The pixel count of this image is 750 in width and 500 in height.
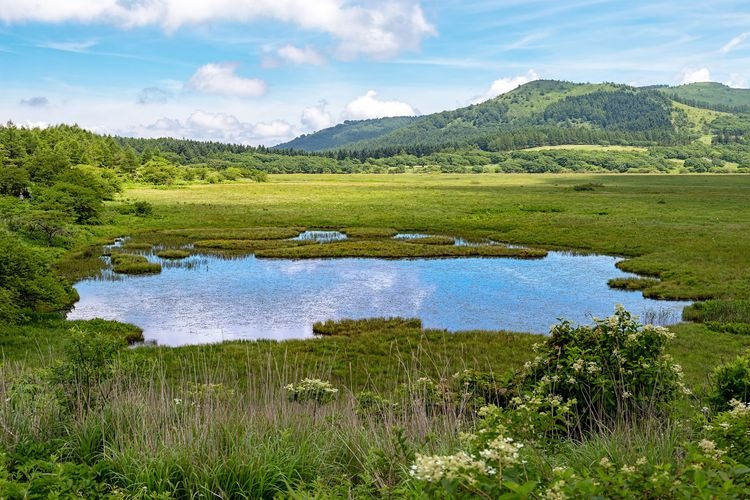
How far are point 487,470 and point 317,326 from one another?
20.9m

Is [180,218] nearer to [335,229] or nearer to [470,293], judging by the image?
[335,229]

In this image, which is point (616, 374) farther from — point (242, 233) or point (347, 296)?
point (242, 233)

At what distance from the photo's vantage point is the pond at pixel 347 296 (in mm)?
25469

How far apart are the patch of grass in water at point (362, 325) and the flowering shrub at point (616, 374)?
14.1m

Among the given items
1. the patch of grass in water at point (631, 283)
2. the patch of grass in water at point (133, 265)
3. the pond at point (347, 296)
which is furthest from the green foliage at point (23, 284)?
the patch of grass in water at point (631, 283)

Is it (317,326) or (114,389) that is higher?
(114,389)

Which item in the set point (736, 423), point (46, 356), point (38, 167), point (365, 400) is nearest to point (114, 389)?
point (365, 400)

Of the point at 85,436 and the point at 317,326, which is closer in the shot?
the point at 85,436

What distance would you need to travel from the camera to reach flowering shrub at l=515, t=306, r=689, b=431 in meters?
9.52

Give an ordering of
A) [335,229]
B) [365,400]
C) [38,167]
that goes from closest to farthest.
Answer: [365,400]
[335,229]
[38,167]

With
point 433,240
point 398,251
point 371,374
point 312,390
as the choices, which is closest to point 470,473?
point 312,390

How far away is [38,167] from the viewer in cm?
6681

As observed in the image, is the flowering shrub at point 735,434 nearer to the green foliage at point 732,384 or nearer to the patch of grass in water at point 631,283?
the green foliage at point 732,384

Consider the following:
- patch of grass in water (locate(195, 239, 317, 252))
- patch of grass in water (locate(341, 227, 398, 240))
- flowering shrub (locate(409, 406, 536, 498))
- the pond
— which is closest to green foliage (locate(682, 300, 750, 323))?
the pond
